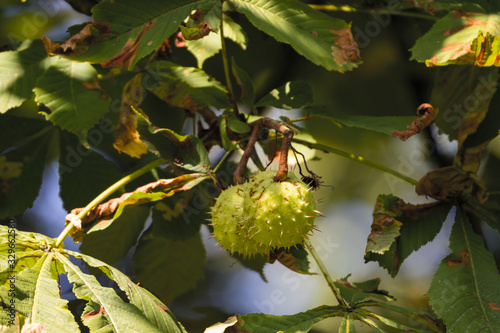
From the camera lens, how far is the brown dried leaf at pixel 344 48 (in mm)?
1207

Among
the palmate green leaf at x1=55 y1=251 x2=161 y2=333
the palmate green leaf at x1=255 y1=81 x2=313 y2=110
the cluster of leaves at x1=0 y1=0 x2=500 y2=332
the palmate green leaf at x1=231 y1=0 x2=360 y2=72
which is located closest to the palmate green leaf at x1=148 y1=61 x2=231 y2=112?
the cluster of leaves at x1=0 y1=0 x2=500 y2=332

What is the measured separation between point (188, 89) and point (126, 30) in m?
0.26

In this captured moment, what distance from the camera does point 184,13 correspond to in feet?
3.86

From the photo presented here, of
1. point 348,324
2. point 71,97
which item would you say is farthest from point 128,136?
point 348,324

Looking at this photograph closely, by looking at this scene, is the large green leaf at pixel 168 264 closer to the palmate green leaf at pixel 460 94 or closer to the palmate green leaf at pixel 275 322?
the palmate green leaf at pixel 275 322

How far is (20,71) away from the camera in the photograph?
135 centimetres

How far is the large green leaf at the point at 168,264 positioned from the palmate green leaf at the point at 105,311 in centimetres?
58

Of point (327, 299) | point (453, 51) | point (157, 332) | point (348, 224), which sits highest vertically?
point (453, 51)

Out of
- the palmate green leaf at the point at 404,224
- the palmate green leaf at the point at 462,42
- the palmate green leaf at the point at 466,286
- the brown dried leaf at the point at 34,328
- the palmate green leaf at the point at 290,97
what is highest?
the palmate green leaf at the point at 462,42

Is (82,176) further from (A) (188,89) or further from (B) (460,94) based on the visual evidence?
(B) (460,94)

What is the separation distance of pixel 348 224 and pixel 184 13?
1476 mm

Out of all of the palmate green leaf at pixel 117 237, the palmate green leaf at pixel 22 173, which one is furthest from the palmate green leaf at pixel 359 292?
the palmate green leaf at pixel 22 173

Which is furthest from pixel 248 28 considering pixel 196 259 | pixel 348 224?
pixel 348 224

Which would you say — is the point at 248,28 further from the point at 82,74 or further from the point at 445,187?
the point at 445,187
